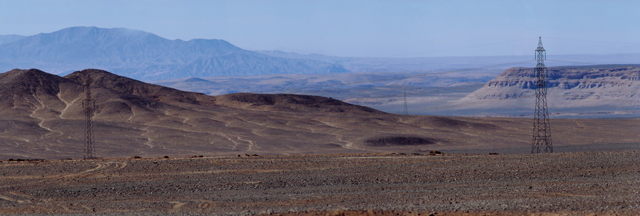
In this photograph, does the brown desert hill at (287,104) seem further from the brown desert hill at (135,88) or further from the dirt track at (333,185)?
the dirt track at (333,185)

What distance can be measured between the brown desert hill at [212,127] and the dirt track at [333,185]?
2476 cm

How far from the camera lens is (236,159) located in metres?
23.6

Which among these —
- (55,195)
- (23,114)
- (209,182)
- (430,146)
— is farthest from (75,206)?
(23,114)

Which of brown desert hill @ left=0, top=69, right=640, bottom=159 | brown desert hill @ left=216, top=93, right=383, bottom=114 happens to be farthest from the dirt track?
brown desert hill @ left=216, top=93, right=383, bottom=114

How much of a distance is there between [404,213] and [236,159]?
12033mm

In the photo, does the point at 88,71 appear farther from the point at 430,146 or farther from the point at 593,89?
the point at 593,89

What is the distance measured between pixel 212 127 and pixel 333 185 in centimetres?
5023

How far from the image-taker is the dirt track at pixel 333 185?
44.1ft


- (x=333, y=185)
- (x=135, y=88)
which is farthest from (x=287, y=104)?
(x=333, y=185)

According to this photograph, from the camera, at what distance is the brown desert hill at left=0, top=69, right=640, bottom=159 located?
52375mm

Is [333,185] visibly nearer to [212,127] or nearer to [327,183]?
[327,183]

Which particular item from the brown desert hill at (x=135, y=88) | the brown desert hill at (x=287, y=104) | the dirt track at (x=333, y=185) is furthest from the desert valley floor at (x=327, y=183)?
the brown desert hill at (x=135, y=88)

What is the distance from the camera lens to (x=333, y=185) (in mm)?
16859

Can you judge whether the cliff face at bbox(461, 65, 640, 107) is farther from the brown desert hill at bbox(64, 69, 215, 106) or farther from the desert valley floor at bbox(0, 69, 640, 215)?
the desert valley floor at bbox(0, 69, 640, 215)
